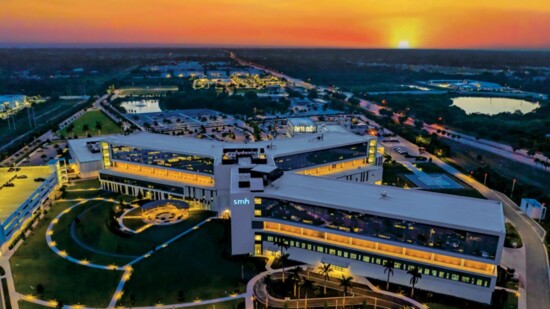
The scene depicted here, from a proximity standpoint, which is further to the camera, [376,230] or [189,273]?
[189,273]

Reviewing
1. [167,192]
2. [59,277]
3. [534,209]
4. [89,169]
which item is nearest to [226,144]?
[167,192]

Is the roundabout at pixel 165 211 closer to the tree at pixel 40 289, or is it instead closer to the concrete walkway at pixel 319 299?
the tree at pixel 40 289

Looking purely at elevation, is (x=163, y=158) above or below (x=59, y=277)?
above

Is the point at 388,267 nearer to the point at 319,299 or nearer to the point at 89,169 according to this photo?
the point at 319,299

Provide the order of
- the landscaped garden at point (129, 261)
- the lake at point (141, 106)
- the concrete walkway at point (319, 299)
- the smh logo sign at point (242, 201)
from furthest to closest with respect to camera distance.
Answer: the lake at point (141, 106) < the smh logo sign at point (242, 201) < the landscaped garden at point (129, 261) < the concrete walkway at point (319, 299)

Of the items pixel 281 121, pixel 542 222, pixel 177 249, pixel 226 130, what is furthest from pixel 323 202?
pixel 281 121

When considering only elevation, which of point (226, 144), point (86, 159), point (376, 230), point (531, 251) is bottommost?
point (531, 251)

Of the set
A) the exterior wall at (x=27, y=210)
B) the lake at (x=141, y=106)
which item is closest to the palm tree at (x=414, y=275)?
the exterior wall at (x=27, y=210)
